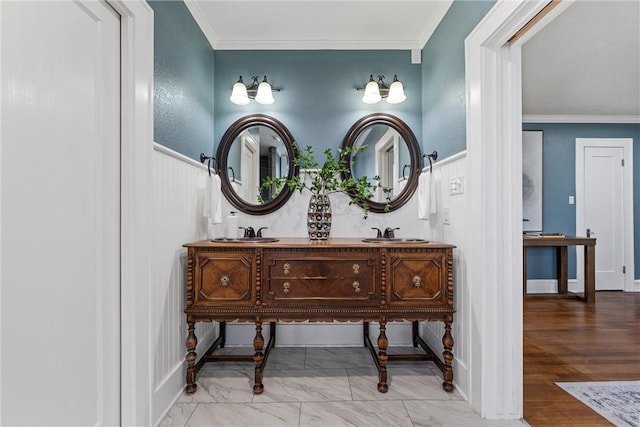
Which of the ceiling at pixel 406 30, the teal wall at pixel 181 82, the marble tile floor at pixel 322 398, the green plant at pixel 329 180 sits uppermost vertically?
the ceiling at pixel 406 30

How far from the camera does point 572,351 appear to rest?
8.23ft

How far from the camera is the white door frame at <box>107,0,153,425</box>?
147cm

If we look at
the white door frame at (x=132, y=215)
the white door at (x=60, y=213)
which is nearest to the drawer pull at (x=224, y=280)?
the white door frame at (x=132, y=215)

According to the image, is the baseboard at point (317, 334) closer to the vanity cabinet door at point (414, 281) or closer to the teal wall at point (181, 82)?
the vanity cabinet door at point (414, 281)

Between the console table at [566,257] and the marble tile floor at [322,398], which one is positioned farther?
the console table at [566,257]

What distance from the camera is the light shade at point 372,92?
8.30ft

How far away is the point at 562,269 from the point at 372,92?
12.2 feet

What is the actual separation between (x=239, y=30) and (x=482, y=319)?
259cm

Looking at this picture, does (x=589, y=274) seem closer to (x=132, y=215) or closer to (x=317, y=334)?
(x=317, y=334)

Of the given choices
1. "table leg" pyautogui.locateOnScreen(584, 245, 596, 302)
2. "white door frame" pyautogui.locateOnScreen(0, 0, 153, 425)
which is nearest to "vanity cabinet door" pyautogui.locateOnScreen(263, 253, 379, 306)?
"white door frame" pyautogui.locateOnScreen(0, 0, 153, 425)

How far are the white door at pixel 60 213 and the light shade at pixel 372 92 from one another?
Answer: 1.70 m

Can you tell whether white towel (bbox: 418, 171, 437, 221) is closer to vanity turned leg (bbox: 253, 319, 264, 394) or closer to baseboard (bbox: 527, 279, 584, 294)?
vanity turned leg (bbox: 253, 319, 264, 394)

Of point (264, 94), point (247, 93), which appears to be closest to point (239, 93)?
point (247, 93)

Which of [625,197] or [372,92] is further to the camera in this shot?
[625,197]
